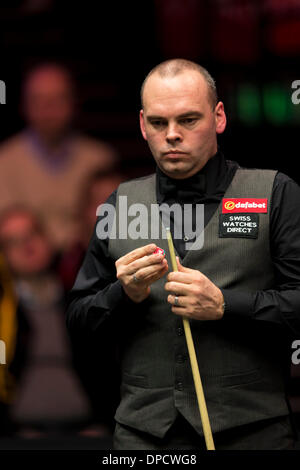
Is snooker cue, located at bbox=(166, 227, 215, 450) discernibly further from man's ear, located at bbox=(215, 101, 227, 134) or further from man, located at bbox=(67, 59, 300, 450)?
man's ear, located at bbox=(215, 101, 227, 134)

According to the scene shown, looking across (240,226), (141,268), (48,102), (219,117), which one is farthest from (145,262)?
(48,102)

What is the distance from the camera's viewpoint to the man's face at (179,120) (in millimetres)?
2342

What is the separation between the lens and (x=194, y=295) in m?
2.19

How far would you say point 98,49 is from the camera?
487 cm

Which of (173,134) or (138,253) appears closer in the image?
(138,253)

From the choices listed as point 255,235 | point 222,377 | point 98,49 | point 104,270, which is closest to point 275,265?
point 255,235

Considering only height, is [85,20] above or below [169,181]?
above

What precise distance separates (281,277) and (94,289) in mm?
583

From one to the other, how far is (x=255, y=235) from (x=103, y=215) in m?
0.51

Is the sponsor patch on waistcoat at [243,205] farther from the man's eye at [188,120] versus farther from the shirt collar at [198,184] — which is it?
the man's eye at [188,120]

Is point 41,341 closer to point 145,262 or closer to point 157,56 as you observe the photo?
point 157,56

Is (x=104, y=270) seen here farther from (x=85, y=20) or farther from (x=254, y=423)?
(x=85, y=20)

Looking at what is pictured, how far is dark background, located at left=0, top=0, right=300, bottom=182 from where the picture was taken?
15.3 ft

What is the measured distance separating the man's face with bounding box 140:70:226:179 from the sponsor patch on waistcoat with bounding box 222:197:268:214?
0.15m
